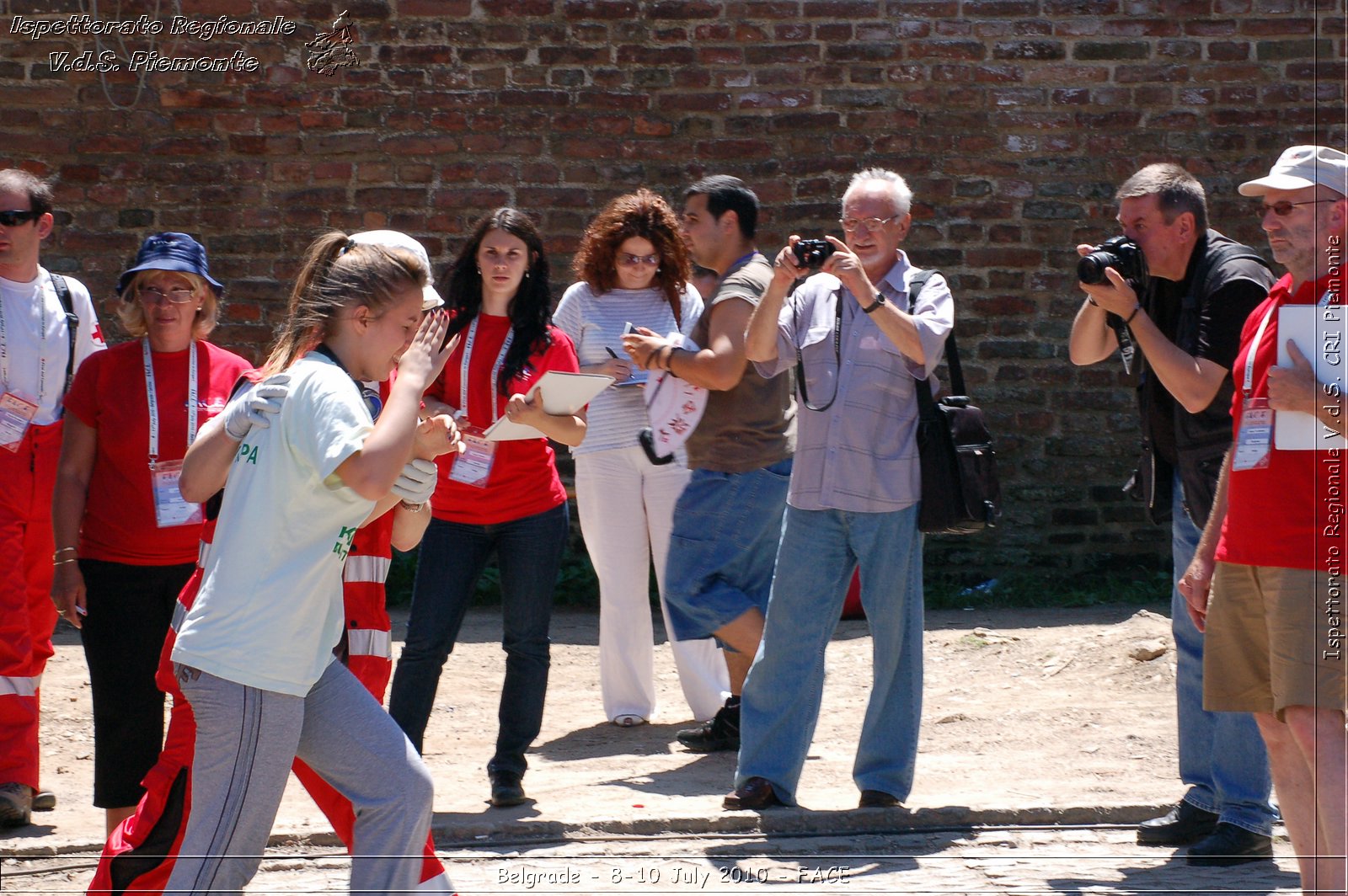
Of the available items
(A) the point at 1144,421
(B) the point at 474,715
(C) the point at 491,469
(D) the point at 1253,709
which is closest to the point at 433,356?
(C) the point at 491,469

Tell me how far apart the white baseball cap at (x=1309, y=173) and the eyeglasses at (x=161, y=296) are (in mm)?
3125

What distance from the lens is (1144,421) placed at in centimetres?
478

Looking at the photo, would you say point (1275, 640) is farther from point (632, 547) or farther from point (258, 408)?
point (632, 547)

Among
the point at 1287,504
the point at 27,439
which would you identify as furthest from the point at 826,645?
the point at 27,439

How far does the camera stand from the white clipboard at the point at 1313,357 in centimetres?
352

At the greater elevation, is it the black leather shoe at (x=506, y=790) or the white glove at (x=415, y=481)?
the white glove at (x=415, y=481)

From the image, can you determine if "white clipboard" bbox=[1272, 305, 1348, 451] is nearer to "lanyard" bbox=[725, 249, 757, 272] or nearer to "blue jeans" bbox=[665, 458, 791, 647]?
"blue jeans" bbox=[665, 458, 791, 647]

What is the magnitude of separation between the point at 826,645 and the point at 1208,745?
4.07 feet

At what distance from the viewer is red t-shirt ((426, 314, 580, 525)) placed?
16.7 ft

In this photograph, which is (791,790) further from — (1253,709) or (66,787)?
(66,787)

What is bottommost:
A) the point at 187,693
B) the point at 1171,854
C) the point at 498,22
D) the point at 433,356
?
the point at 1171,854

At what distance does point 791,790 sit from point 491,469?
1496 millimetres

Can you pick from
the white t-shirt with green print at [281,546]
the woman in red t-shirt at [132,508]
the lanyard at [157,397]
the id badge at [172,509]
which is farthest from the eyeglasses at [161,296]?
the white t-shirt with green print at [281,546]

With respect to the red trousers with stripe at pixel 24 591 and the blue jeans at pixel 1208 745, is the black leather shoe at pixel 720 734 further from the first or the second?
the red trousers with stripe at pixel 24 591
